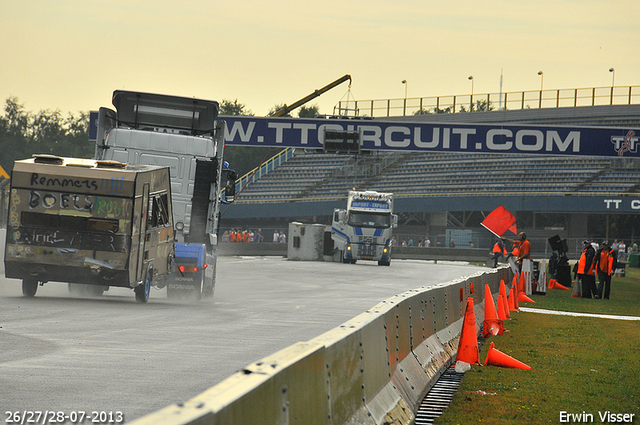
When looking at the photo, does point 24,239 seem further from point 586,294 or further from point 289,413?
point 586,294

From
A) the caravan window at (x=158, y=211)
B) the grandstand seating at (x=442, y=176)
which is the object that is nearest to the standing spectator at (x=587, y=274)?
the caravan window at (x=158, y=211)

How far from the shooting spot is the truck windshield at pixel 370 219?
1677 inches

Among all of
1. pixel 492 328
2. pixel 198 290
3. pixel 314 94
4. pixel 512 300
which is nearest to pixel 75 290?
pixel 198 290

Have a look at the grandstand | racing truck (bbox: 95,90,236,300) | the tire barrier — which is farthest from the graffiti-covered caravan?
the grandstand

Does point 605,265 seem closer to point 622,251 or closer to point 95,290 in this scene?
point 95,290

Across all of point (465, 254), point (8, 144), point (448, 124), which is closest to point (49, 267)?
point (448, 124)

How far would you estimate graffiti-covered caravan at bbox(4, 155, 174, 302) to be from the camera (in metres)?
14.9

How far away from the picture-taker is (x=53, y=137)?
123750 mm

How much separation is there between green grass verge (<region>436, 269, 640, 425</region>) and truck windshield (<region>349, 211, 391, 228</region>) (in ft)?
80.7

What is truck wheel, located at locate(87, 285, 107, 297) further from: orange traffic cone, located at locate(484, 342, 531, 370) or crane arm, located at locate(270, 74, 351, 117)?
crane arm, located at locate(270, 74, 351, 117)

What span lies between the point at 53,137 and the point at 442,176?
74378 mm

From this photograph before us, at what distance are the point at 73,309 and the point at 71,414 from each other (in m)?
8.32

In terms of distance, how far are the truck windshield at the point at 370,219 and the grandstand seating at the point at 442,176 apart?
1799 centimetres

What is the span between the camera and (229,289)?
21953 millimetres
